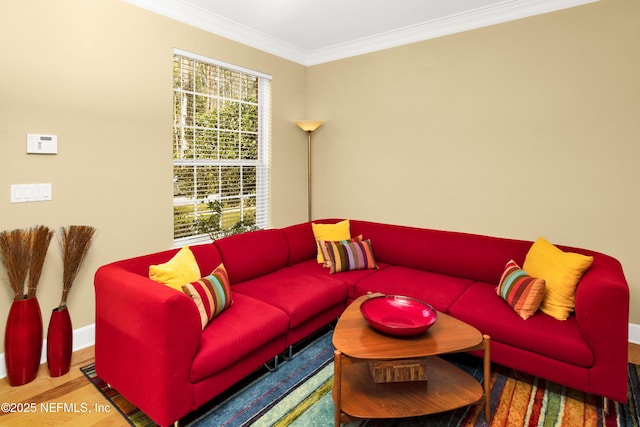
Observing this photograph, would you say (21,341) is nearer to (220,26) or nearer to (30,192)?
(30,192)

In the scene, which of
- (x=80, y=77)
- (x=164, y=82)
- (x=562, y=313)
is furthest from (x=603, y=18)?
(x=80, y=77)

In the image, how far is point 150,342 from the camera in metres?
1.81

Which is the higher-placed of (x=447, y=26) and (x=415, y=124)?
(x=447, y=26)

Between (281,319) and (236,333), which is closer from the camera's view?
(236,333)

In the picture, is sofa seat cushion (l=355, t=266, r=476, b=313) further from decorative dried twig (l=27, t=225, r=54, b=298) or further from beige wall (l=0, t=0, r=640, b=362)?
decorative dried twig (l=27, t=225, r=54, b=298)

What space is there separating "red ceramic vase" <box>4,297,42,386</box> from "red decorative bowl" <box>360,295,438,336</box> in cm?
204

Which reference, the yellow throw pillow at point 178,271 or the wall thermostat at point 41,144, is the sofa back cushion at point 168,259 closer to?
the yellow throw pillow at point 178,271

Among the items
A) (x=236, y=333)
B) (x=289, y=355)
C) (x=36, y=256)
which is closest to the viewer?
(x=236, y=333)

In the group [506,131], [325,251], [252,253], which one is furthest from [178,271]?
[506,131]

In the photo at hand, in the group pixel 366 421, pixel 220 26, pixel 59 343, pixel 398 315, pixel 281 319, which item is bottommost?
pixel 366 421

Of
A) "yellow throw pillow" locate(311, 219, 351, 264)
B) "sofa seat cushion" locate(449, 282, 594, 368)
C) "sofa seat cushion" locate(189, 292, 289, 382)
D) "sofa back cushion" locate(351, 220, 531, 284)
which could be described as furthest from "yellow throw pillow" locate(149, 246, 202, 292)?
"sofa back cushion" locate(351, 220, 531, 284)

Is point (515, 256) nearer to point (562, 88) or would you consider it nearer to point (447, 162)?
point (447, 162)

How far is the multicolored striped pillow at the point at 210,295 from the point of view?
2076 mm

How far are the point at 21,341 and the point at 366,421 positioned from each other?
2.11 meters
